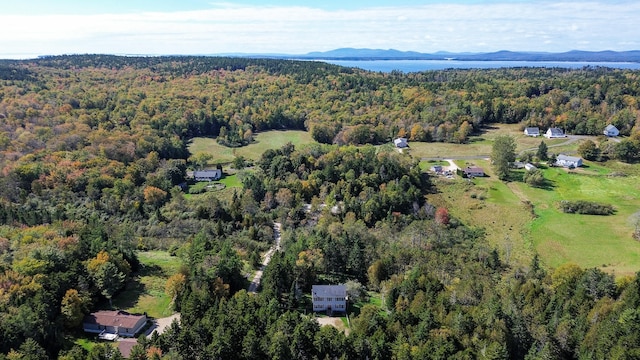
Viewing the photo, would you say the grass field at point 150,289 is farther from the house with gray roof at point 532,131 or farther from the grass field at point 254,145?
the house with gray roof at point 532,131

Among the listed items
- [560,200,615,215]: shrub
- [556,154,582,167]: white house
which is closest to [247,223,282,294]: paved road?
[560,200,615,215]: shrub

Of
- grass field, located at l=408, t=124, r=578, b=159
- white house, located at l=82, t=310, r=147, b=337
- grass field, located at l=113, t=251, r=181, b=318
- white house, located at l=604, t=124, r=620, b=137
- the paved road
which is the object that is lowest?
the paved road

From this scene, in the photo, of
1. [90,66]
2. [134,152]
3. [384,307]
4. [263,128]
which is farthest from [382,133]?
[90,66]

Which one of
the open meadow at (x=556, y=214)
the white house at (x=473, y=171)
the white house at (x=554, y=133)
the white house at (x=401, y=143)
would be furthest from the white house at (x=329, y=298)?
the white house at (x=554, y=133)

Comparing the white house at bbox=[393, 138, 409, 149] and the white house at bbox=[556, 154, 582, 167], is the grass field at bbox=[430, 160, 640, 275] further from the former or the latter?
the white house at bbox=[393, 138, 409, 149]

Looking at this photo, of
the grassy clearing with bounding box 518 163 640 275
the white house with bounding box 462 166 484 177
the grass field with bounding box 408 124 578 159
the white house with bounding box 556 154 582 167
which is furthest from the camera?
the grass field with bounding box 408 124 578 159

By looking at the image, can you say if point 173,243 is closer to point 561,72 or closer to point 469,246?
point 469,246
